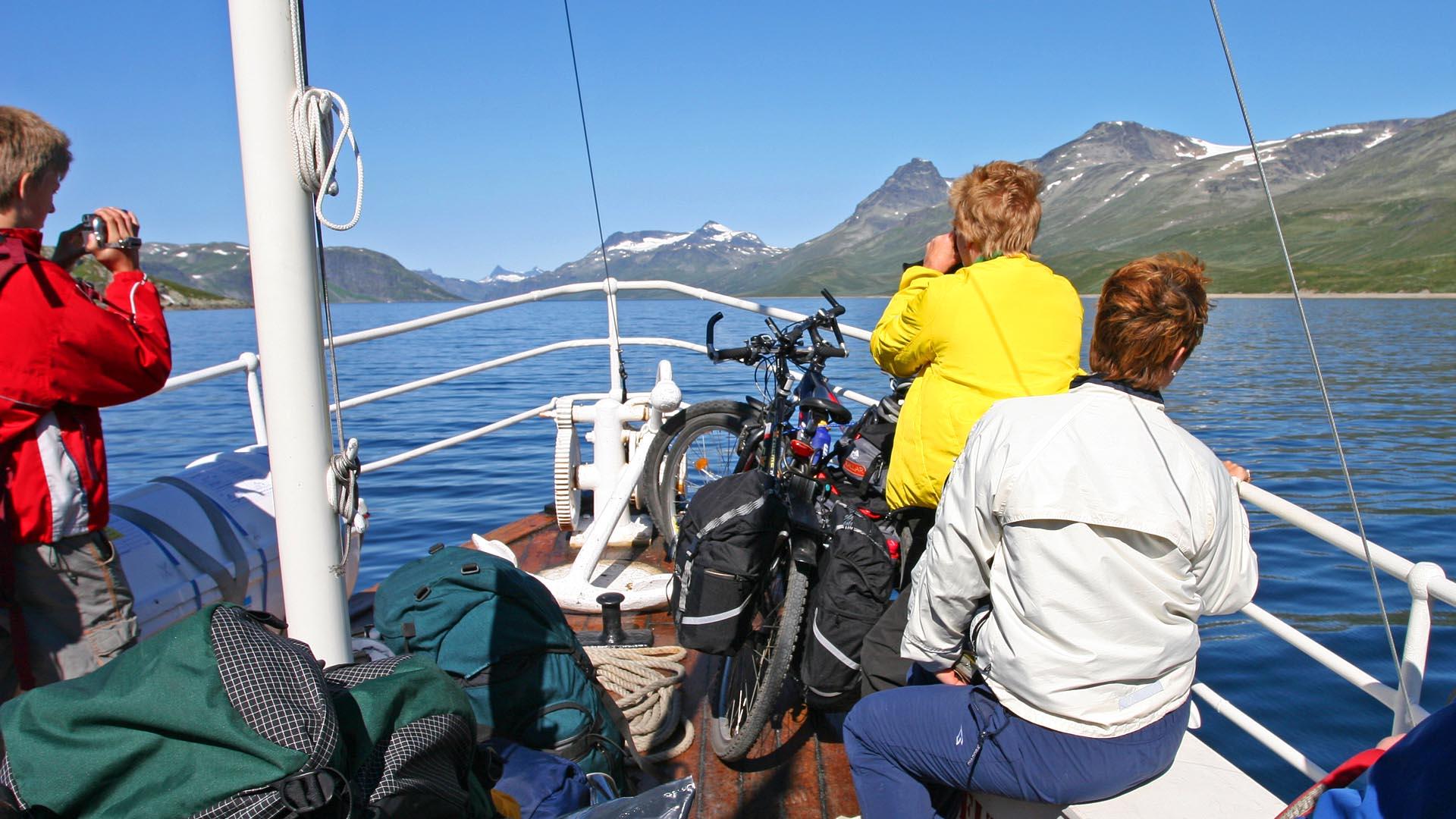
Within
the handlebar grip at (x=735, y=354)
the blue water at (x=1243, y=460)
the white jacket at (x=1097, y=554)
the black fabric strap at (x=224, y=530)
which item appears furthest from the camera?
the blue water at (x=1243, y=460)

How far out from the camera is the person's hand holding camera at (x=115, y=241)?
178 centimetres

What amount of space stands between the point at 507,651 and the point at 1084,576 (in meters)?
1.45

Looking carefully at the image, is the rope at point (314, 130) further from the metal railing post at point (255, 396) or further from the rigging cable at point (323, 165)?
the metal railing post at point (255, 396)

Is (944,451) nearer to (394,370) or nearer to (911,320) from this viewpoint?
(911,320)

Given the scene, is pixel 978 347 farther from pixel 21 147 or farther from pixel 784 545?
pixel 21 147

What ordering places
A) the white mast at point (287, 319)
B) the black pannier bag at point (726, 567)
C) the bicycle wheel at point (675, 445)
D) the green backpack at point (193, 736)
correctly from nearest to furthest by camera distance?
the green backpack at point (193, 736) → the white mast at point (287, 319) → the black pannier bag at point (726, 567) → the bicycle wheel at point (675, 445)

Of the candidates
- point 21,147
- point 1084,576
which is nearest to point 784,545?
point 1084,576

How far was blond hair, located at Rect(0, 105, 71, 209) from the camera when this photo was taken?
1731mm

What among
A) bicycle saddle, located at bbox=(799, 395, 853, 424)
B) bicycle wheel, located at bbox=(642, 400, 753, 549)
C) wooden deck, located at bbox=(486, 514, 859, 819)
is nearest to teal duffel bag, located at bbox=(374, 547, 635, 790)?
wooden deck, located at bbox=(486, 514, 859, 819)

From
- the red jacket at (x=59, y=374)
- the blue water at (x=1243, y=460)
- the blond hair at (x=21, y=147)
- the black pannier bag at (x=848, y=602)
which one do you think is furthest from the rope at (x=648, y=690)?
the blue water at (x=1243, y=460)

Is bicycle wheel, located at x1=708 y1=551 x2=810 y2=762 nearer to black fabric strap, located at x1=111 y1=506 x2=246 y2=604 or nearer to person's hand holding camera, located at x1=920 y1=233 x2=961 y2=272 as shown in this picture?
person's hand holding camera, located at x1=920 y1=233 x2=961 y2=272

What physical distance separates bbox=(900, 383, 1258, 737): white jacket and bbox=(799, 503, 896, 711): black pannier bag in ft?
2.44

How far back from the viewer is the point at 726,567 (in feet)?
8.28

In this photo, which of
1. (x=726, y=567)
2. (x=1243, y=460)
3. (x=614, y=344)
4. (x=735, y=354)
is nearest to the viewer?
(x=726, y=567)
